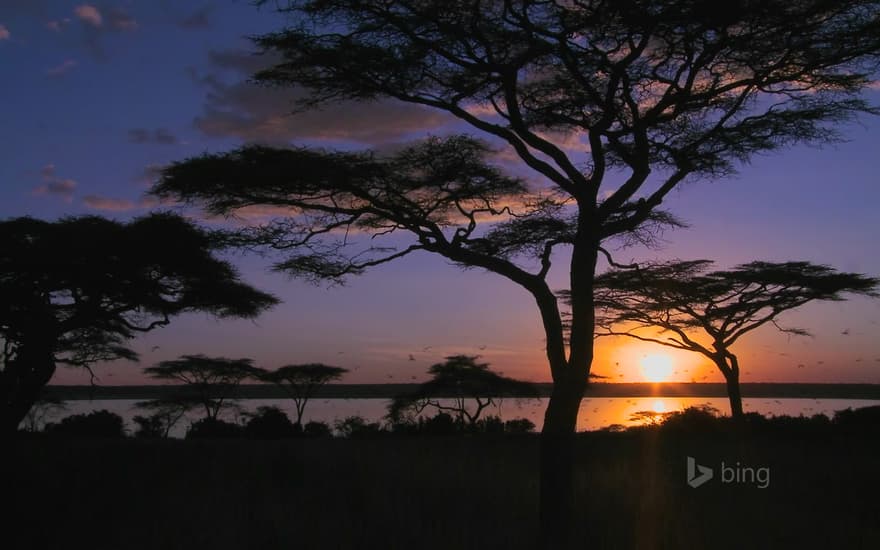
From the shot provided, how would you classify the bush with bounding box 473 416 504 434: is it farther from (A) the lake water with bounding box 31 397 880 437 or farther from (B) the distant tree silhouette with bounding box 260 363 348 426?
(B) the distant tree silhouette with bounding box 260 363 348 426

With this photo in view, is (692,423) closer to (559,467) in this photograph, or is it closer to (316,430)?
(316,430)

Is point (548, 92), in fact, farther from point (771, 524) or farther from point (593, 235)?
point (771, 524)

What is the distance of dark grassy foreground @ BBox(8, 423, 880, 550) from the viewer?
760 centimetres

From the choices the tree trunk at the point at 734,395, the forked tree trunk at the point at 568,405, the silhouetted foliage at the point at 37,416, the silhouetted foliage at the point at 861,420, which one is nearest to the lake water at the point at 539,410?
the silhouetted foliage at the point at 37,416

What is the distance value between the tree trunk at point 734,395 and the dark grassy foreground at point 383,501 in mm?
9767

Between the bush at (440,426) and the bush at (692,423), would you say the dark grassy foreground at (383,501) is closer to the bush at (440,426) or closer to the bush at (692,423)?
the bush at (692,423)

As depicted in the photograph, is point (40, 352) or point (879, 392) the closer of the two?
point (40, 352)

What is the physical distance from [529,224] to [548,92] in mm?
3000

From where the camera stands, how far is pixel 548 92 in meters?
10.5

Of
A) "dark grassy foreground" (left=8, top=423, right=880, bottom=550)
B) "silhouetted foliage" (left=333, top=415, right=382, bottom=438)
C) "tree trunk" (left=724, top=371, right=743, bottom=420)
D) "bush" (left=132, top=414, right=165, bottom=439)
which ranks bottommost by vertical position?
"bush" (left=132, top=414, right=165, bottom=439)

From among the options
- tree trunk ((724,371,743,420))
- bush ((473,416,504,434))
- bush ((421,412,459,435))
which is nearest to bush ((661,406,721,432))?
tree trunk ((724,371,743,420))

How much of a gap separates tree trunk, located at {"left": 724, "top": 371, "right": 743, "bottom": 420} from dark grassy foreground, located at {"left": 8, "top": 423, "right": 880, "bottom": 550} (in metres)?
9.77

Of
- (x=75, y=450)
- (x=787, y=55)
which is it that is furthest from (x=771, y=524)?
(x=75, y=450)

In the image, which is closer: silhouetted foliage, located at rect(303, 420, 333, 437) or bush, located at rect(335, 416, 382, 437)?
bush, located at rect(335, 416, 382, 437)
